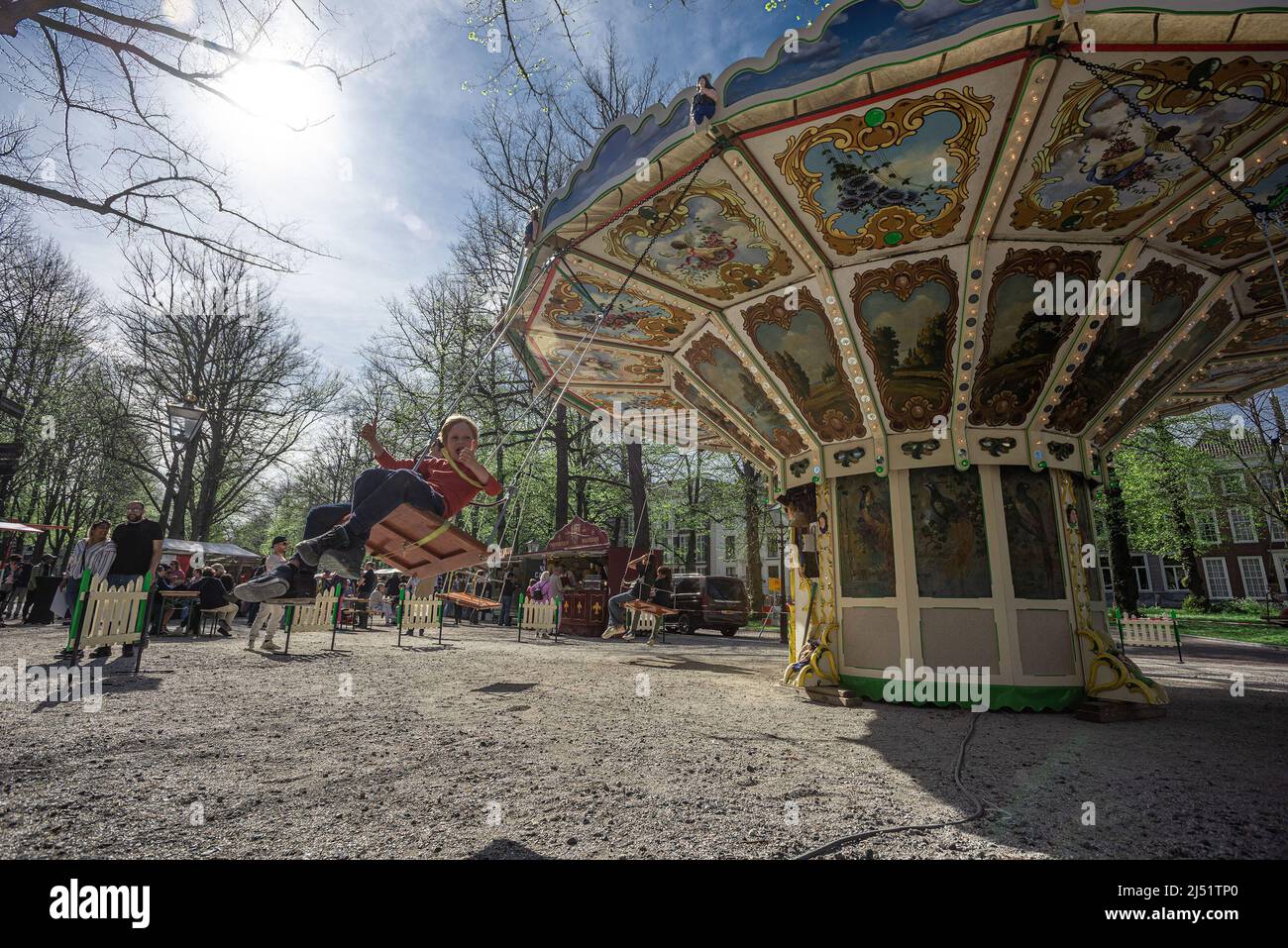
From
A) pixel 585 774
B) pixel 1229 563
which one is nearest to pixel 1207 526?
pixel 1229 563

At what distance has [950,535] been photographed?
25.4 feet

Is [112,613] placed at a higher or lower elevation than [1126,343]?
lower

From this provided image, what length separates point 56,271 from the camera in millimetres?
22766

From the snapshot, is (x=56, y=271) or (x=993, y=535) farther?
(x=56, y=271)

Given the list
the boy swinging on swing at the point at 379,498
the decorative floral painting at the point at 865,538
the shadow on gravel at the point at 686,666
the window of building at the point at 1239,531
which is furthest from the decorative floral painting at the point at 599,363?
the window of building at the point at 1239,531

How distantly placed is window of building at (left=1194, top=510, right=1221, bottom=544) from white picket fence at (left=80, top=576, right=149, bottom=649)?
135 ft

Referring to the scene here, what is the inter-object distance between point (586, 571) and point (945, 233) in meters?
20.3

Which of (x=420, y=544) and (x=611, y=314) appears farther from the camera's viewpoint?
(x=611, y=314)

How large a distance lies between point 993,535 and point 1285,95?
184 inches

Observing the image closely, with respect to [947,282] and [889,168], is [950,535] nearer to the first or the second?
[947,282]

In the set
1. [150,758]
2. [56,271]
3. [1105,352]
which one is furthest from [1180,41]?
[56,271]

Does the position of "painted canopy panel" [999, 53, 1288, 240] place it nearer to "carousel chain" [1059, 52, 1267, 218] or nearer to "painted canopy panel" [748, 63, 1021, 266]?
"carousel chain" [1059, 52, 1267, 218]

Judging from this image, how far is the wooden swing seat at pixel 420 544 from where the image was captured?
14.4ft
